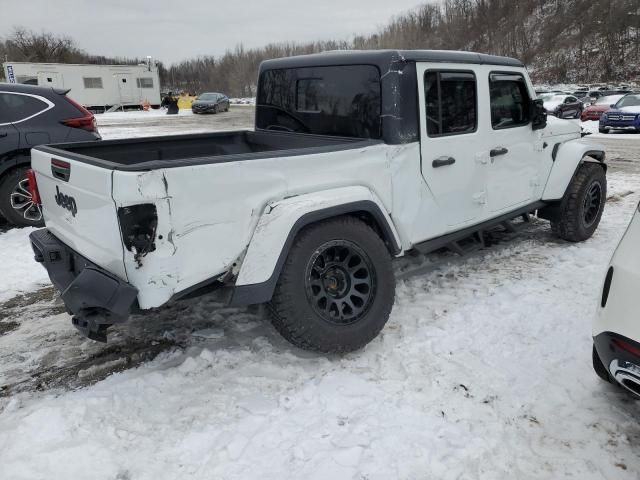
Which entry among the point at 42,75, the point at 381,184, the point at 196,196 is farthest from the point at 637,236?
the point at 42,75

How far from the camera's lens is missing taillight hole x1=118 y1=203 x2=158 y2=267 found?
2537mm

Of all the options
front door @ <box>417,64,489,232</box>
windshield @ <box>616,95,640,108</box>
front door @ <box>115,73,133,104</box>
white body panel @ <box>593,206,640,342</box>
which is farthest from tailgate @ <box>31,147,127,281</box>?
front door @ <box>115,73,133,104</box>

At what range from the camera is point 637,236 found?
8.08 feet

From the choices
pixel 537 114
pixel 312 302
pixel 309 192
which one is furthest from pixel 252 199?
pixel 537 114

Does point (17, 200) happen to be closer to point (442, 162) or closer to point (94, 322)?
point (94, 322)

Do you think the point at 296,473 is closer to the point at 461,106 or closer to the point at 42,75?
the point at 461,106

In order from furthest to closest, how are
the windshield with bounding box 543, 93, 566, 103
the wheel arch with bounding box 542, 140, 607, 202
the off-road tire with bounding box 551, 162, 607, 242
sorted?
the windshield with bounding box 543, 93, 566, 103 < the off-road tire with bounding box 551, 162, 607, 242 < the wheel arch with bounding box 542, 140, 607, 202

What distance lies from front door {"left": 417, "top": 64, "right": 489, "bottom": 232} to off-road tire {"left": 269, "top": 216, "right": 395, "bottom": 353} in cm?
75

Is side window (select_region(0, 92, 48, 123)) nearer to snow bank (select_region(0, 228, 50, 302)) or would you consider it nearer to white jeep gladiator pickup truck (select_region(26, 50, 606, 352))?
snow bank (select_region(0, 228, 50, 302))

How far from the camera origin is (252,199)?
113 inches

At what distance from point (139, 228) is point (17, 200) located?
4884 mm

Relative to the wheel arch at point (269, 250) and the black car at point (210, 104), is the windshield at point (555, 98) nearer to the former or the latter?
the black car at point (210, 104)

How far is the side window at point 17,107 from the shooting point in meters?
6.40

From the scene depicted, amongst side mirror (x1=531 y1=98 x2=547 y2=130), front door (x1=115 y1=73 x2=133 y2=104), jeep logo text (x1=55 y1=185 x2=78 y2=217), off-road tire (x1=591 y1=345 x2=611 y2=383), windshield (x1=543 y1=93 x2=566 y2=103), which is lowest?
off-road tire (x1=591 y1=345 x2=611 y2=383)
